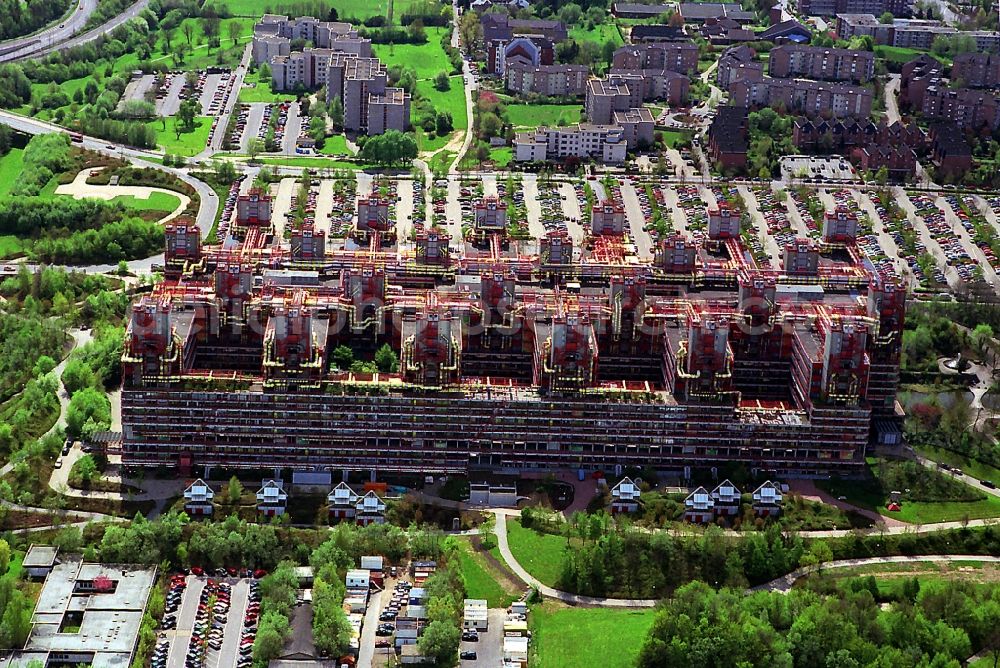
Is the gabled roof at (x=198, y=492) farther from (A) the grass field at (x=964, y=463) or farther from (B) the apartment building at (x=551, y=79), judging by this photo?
(B) the apartment building at (x=551, y=79)

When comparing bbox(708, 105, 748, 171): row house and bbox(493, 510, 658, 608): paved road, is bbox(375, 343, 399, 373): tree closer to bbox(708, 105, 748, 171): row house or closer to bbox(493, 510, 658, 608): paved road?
bbox(493, 510, 658, 608): paved road

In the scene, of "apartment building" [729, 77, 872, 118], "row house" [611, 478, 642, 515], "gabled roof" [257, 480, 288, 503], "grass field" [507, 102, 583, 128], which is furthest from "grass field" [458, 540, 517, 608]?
→ "apartment building" [729, 77, 872, 118]

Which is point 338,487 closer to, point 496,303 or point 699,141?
point 496,303

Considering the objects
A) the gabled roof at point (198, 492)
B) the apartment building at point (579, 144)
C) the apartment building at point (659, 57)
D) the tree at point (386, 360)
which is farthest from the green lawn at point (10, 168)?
the apartment building at point (659, 57)

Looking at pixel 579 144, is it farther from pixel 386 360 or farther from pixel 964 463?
pixel 964 463

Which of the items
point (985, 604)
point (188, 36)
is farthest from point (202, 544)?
point (188, 36)

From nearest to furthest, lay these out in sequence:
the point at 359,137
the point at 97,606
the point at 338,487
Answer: the point at 97,606, the point at 338,487, the point at 359,137
